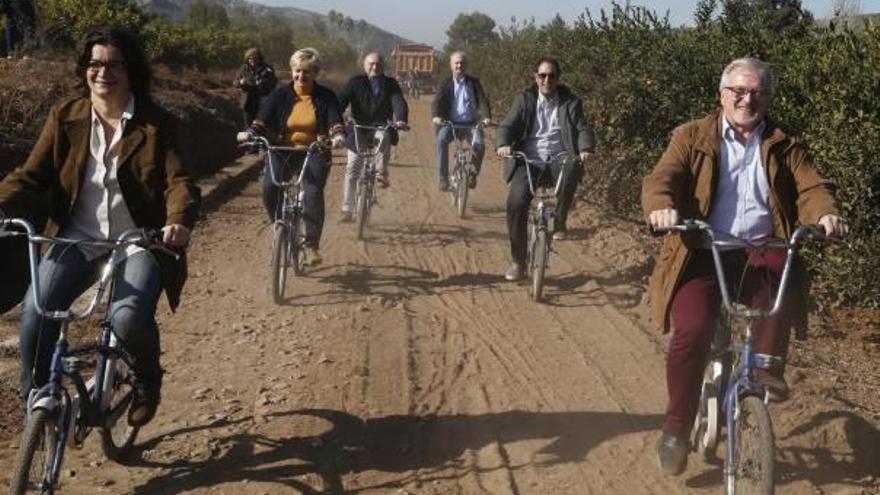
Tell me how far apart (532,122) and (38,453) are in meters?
5.41

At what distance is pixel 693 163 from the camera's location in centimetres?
439

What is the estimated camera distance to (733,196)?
441 cm

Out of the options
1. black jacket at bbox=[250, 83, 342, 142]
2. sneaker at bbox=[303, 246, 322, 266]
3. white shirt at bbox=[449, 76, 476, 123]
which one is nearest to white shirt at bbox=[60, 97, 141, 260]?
black jacket at bbox=[250, 83, 342, 142]

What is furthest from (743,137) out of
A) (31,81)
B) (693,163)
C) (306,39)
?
(306,39)

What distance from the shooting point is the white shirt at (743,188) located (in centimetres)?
439

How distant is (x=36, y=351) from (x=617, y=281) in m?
5.59

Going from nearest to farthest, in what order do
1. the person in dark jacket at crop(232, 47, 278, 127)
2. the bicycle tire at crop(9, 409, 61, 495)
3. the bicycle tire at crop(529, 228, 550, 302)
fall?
the bicycle tire at crop(9, 409, 61, 495)
the bicycle tire at crop(529, 228, 550, 302)
the person in dark jacket at crop(232, 47, 278, 127)

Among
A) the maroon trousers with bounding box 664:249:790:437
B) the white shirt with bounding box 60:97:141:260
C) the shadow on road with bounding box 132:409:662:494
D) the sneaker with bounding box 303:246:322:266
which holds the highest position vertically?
the white shirt with bounding box 60:97:141:260

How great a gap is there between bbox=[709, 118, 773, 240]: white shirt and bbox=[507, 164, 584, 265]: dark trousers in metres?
3.84

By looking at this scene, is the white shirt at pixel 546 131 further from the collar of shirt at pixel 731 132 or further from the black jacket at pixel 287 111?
the collar of shirt at pixel 731 132

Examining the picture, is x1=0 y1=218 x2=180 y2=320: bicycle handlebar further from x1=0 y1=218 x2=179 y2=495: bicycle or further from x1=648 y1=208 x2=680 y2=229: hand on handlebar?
x1=648 y1=208 x2=680 y2=229: hand on handlebar

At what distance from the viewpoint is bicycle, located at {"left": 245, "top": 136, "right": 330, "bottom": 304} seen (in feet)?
25.3

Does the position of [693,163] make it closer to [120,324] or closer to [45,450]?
[120,324]

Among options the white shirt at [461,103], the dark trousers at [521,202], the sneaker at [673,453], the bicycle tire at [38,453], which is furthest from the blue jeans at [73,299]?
the white shirt at [461,103]
